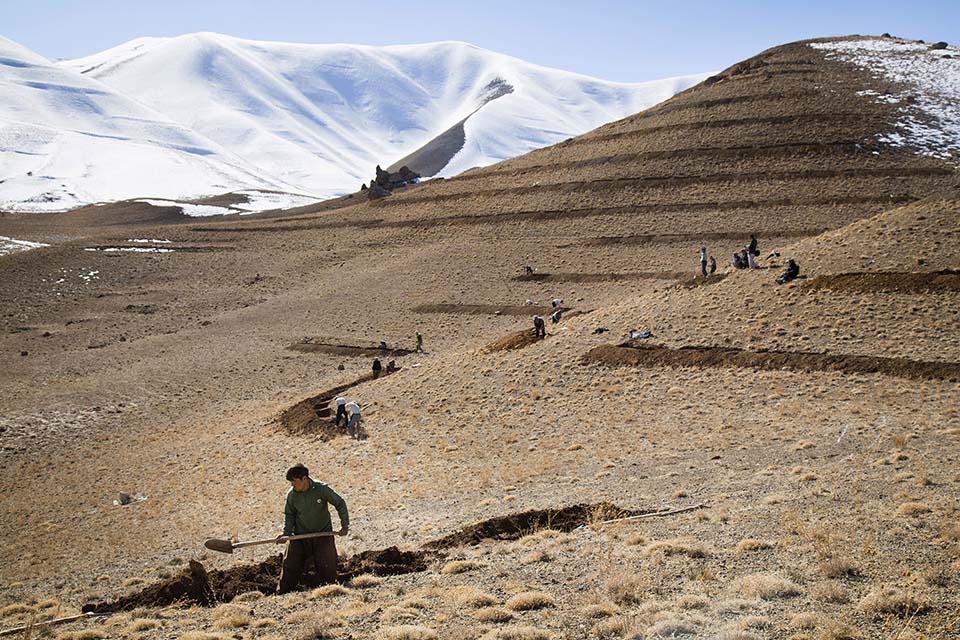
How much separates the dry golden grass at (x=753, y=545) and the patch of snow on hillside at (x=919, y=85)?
2237 inches

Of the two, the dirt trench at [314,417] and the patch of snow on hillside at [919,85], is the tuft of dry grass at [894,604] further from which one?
the patch of snow on hillside at [919,85]

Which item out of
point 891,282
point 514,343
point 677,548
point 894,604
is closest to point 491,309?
point 514,343

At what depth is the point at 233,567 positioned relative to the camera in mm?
Result: 12398

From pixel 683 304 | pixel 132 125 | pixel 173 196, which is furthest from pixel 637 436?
pixel 132 125

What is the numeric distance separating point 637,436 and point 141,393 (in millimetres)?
21500

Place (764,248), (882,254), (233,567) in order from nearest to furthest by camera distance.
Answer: (233,567)
(882,254)
(764,248)

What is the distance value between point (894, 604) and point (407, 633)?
451 centimetres

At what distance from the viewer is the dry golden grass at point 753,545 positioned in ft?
31.2

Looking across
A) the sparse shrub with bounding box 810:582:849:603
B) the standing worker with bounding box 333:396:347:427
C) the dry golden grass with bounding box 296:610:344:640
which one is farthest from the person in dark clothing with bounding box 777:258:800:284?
the dry golden grass with bounding box 296:610:344:640

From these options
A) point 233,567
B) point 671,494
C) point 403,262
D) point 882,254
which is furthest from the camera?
point 403,262

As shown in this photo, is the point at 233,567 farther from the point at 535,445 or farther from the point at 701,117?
the point at 701,117

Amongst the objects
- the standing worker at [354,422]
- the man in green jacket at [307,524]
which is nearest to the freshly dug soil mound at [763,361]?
the standing worker at [354,422]

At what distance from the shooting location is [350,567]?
1102cm

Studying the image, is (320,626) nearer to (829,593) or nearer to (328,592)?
(328,592)
